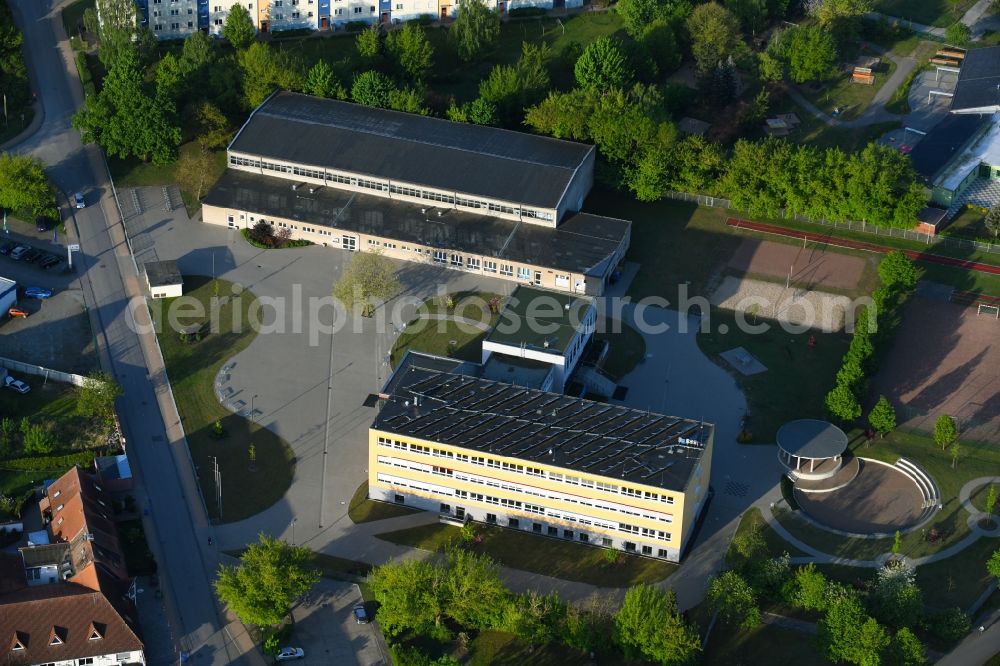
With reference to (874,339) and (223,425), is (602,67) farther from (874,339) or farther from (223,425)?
(223,425)

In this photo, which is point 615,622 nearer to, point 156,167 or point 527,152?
point 527,152

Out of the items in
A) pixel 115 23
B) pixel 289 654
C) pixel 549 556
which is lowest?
pixel 289 654

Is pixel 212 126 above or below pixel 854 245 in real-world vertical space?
above

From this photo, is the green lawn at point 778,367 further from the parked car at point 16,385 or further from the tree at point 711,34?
the parked car at point 16,385

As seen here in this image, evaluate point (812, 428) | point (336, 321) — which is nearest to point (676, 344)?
point (812, 428)

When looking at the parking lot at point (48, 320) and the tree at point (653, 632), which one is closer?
the tree at point (653, 632)

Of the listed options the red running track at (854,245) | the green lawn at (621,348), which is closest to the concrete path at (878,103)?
the red running track at (854,245)

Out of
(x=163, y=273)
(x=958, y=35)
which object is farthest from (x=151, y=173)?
(x=958, y=35)
